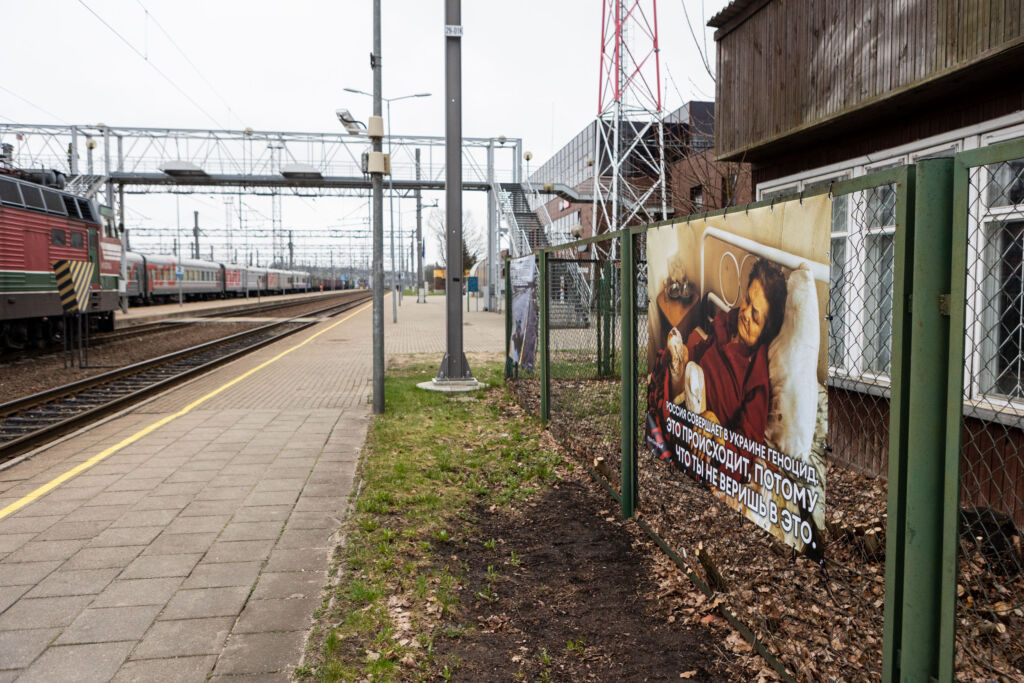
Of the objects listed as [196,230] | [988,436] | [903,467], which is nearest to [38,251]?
[988,436]

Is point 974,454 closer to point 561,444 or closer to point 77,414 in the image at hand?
point 561,444

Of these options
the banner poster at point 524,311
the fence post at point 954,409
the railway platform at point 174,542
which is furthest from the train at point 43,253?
the fence post at point 954,409

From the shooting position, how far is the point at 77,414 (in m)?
9.41

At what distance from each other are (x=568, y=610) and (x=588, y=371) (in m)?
6.34

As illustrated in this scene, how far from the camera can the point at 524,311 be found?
9.66 meters

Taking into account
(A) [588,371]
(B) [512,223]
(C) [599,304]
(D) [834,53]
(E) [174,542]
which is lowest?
(E) [174,542]

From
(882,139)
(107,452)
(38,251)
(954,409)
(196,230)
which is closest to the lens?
(954,409)

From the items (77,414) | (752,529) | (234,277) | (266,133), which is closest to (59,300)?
(77,414)

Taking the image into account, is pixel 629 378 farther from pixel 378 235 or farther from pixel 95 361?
pixel 95 361

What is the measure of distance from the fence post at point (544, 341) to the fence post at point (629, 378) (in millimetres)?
2873

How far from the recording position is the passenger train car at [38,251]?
15.0 metres

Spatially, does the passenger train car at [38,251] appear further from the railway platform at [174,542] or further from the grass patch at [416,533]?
the grass patch at [416,533]

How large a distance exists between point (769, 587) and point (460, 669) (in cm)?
184

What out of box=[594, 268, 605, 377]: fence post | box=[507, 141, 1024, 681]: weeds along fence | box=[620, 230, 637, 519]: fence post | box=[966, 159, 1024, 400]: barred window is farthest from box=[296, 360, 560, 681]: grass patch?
box=[966, 159, 1024, 400]: barred window
